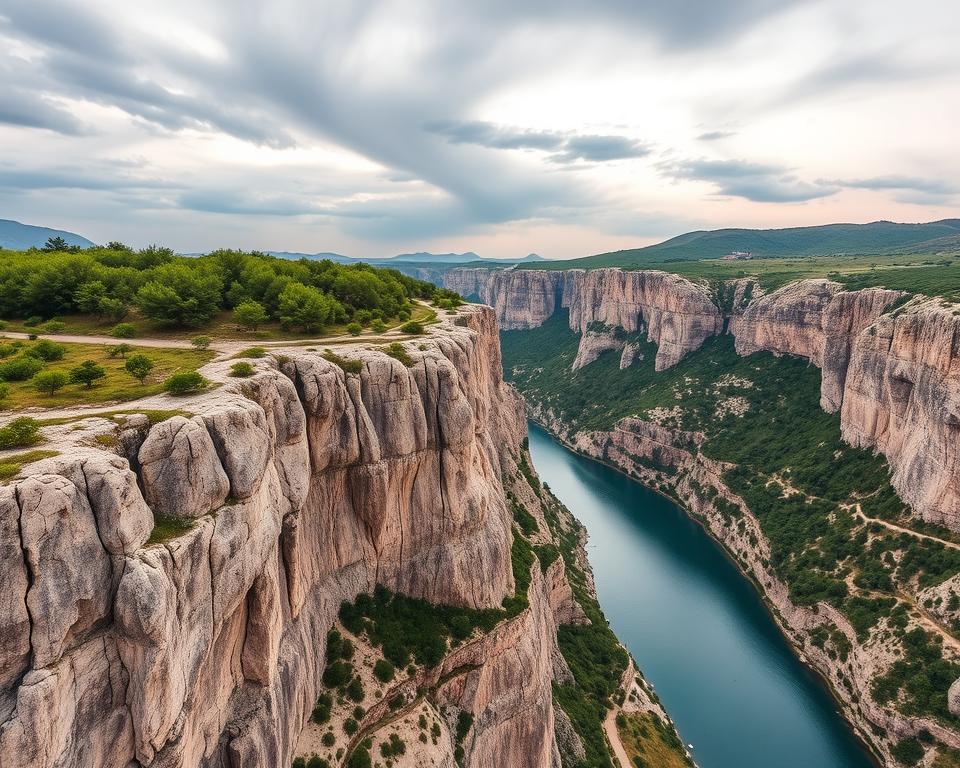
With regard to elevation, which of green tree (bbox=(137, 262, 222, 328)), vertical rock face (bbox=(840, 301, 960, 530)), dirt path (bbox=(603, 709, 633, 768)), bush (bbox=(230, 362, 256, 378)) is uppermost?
green tree (bbox=(137, 262, 222, 328))

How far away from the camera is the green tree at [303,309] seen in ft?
102

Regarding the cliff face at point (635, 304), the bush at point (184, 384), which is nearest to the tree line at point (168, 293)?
the bush at point (184, 384)

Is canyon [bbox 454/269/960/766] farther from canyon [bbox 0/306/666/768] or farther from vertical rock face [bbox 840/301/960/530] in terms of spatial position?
canyon [bbox 0/306/666/768]

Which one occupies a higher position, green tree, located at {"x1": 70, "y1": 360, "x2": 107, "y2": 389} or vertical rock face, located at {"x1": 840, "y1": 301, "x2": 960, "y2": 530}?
green tree, located at {"x1": 70, "y1": 360, "x2": 107, "y2": 389}

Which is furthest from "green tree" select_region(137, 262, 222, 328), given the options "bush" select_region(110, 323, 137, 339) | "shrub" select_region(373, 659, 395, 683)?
"shrub" select_region(373, 659, 395, 683)

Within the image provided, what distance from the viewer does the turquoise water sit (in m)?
47.9

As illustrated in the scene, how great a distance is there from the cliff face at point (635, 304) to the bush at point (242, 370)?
11375 centimetres

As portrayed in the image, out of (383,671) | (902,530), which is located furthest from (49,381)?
(902,530)

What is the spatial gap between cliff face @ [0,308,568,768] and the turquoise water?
2691 cm

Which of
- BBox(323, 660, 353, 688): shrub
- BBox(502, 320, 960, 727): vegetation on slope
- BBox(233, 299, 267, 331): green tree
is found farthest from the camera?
BBox(502, 320, 960, 727): vegetation on slope

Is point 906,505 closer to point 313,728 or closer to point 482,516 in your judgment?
point 482,516

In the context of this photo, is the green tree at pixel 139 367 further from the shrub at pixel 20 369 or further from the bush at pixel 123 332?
the bush at pixel 123 332

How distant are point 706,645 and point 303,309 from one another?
5838 centimetres

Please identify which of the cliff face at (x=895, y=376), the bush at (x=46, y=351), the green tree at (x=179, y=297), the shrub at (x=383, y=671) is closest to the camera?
the bush at (x=46, y=351)
